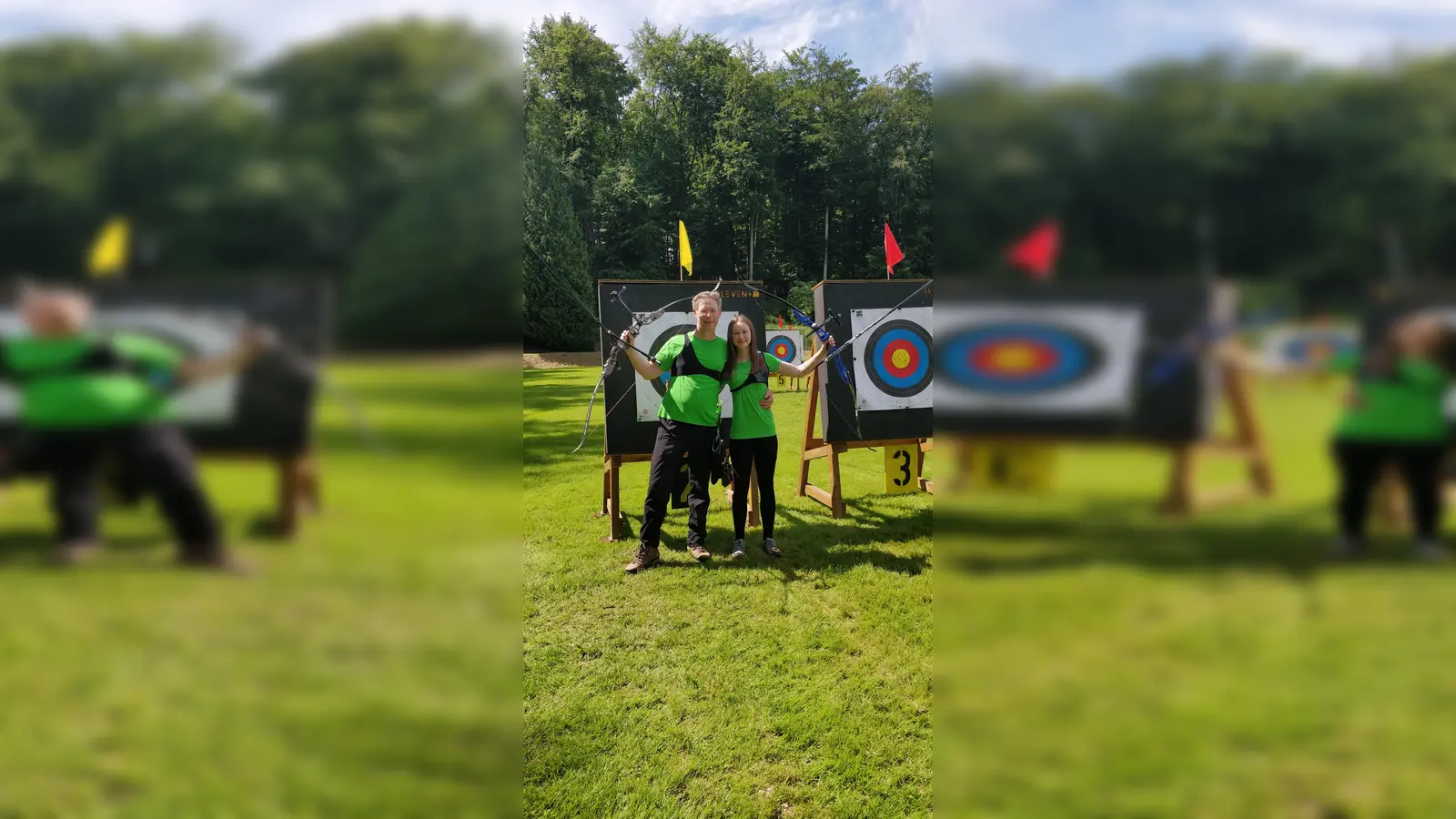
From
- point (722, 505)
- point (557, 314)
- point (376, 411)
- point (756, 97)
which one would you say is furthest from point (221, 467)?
point (557, 314)

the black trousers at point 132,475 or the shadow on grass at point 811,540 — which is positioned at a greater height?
the black trousers at point 132,475

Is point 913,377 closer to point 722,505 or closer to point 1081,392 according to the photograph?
point 722,505

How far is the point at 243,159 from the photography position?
48 centimetres

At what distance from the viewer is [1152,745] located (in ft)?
1.68

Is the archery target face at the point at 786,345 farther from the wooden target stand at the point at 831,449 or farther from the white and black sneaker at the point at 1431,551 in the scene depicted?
the white and black sneaker at the point at 1431,551

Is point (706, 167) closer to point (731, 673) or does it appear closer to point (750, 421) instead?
point (750, 421)

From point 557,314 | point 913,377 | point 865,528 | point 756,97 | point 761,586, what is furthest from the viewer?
point 557,314

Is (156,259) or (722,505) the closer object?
(156,259)

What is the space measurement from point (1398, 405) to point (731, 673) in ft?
7.09

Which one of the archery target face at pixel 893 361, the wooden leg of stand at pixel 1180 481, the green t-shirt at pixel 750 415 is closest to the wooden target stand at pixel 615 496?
the green t-shirt at pixel 750 415

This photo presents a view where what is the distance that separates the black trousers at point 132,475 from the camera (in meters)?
0.49

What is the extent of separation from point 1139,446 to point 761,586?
2.73 m

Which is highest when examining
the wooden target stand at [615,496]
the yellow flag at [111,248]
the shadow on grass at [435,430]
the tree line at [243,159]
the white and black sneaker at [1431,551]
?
the tree line at [243,159]

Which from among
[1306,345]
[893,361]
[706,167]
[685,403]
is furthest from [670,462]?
[706,167]
